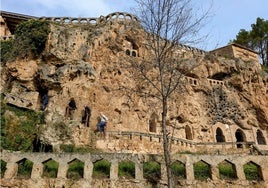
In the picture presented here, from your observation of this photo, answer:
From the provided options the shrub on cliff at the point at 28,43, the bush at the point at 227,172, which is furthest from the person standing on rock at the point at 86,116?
the bush at the point at 227,172

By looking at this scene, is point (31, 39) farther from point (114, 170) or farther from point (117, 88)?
point (114, 170)

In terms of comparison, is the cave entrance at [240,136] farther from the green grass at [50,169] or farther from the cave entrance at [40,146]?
the green grass at [50,169]

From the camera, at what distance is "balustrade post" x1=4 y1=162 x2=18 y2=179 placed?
33.7ft

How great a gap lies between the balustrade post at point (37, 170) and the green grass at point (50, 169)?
0.24m

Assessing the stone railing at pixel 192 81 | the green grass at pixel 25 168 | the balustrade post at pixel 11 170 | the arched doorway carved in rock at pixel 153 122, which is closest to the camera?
the balustrade post at pixel 11 170

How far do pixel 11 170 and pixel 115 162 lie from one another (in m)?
4.19

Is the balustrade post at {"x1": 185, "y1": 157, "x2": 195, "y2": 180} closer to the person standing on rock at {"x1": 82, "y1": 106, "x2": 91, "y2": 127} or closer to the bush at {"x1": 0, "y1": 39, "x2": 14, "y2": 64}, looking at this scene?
the person standing on rock at {"x1": 82, "y1": 106, "x2": 91, "y2": 127}

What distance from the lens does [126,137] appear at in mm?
16453

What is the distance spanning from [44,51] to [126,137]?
922 centimetres

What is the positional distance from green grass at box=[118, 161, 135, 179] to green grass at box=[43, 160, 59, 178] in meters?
2.64

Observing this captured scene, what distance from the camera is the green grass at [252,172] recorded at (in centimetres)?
1097

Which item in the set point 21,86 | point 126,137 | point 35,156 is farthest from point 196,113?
point 35,156

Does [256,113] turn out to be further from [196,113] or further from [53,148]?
[53,148]

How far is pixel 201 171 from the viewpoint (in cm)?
1119
